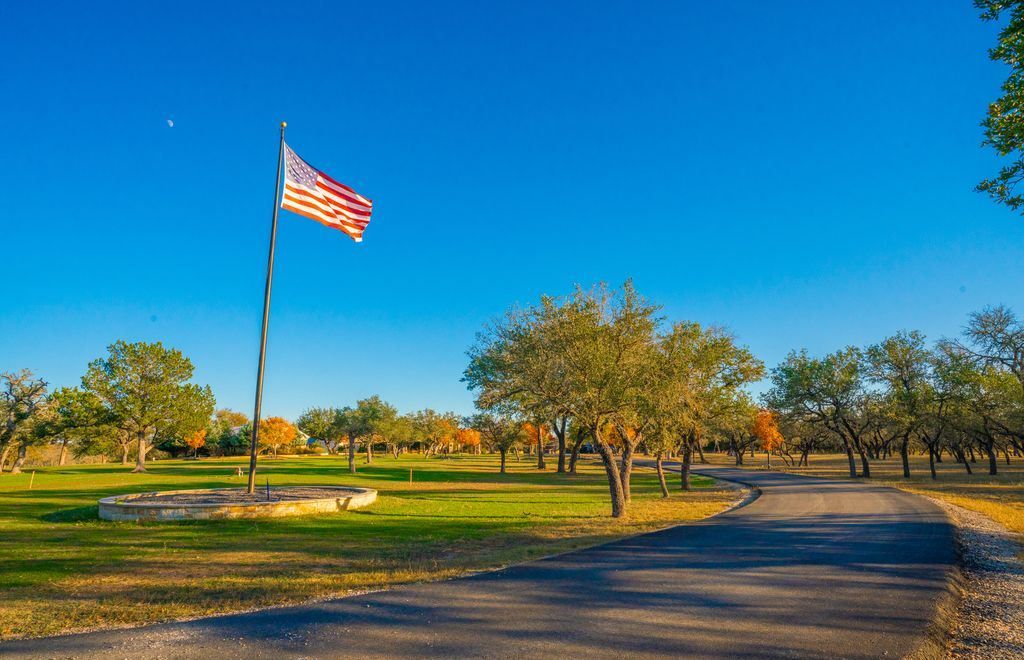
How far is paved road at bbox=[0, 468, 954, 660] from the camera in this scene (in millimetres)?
6676

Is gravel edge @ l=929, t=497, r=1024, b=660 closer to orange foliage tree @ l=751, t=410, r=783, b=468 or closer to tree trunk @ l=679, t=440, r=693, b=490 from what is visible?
tree trunk @ l=679, t=440, r=693, b=490

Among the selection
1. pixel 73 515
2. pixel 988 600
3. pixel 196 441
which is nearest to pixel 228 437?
pixel 196 441

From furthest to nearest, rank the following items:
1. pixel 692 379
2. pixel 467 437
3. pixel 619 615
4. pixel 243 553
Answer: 1. pixel 467 437
2. pixel 692 379
3. pixel 243 553
4. pixel 619 615

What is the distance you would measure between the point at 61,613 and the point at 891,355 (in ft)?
180

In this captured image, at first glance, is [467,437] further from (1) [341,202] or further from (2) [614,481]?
(1) [341,202]

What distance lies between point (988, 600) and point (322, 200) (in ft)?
68.8

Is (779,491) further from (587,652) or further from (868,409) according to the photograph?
(587,652)

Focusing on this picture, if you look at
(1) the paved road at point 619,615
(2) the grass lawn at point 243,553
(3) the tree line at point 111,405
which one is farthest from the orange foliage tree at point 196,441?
(1) the paved road at point 619,615

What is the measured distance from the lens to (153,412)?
5903cm

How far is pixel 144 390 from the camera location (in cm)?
5966

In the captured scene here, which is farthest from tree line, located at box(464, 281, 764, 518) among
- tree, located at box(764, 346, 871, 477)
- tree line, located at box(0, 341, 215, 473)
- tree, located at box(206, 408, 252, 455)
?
tree, located at box(206, 408, 252, 455)

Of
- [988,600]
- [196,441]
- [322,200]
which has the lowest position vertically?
[988,600]

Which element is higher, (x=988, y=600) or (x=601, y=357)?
(x=601, y=357)

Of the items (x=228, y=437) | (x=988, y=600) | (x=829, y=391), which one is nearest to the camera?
(x=988, y=600)
